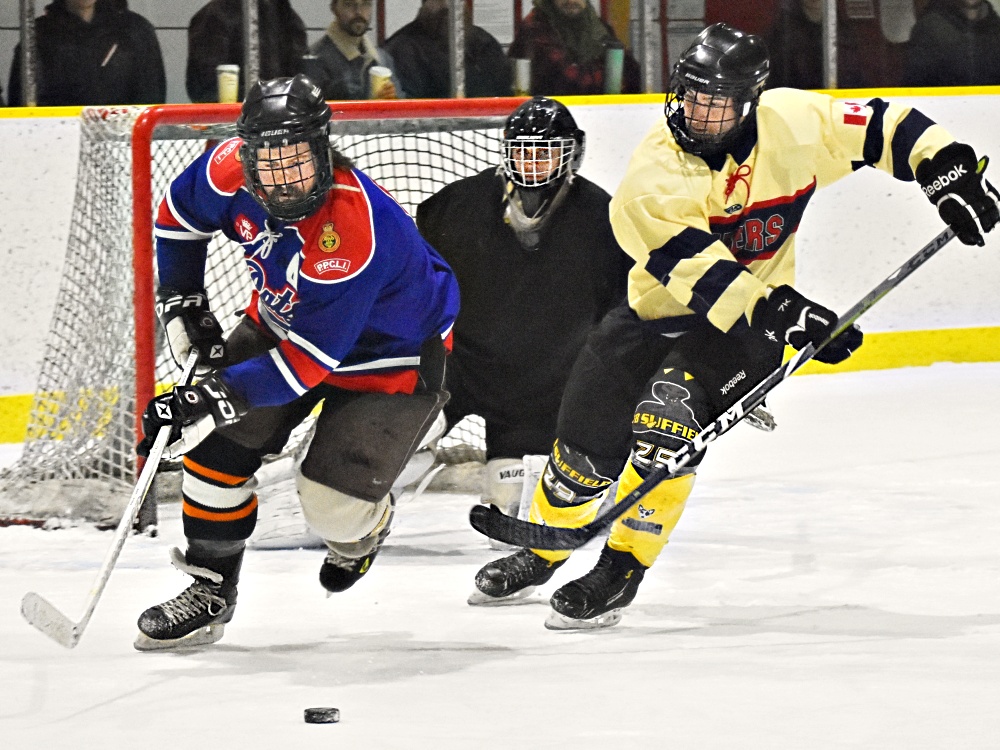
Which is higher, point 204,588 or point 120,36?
point 120,36

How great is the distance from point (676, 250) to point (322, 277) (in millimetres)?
580

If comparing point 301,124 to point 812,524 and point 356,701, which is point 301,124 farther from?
point 812,524

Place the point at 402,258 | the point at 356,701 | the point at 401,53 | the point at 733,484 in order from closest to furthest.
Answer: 1. the point at 356,701
2. the point at 402,258
3. the point at 733,484
4. the point at 401,53

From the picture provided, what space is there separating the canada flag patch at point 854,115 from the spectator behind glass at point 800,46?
2703mm

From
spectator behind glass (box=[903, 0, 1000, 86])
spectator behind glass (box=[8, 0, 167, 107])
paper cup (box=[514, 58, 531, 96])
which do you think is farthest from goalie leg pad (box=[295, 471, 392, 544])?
spectator behind glass (box=[903, 0, 1000, 86])

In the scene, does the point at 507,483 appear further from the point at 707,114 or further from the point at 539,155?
the point at 707,114

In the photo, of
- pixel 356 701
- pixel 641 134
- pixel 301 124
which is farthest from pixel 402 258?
pixel 641 134

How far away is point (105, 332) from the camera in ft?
→ 12.0

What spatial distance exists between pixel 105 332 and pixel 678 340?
59.3 inches

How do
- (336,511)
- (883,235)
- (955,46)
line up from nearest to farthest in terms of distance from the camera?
(336,511), (883,235), (955,46)

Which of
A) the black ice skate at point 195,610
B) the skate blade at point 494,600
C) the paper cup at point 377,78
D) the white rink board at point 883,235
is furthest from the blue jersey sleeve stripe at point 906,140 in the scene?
the paper cup at point 377,78

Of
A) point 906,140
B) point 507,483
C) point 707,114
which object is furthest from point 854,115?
point 507,483

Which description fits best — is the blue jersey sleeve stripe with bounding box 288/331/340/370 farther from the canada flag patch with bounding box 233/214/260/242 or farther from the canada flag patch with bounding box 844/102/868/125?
the canada flag patch with bounding box 844/102/868/125

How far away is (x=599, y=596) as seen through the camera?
Result: 2.75 m
